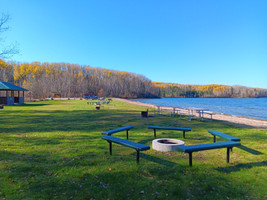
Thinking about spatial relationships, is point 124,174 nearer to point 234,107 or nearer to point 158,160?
point 158,160

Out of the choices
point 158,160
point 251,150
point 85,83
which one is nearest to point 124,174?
point 158,160

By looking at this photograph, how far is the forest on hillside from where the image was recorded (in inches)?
3056

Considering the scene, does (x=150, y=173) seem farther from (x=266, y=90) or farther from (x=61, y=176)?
(x=266, y=90)

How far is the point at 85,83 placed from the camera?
96938 mm

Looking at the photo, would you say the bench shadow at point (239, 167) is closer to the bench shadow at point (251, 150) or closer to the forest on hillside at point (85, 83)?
the bench shadow at point (251, 150)

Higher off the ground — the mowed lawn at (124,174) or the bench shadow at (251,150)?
the bench shadow at (251,150)

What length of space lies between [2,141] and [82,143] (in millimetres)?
2723

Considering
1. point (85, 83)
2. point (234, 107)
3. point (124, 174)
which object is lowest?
point (234, 107)

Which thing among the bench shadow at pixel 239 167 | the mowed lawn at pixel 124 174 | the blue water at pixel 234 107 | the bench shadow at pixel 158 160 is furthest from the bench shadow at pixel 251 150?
the blue water at pixel 234 107

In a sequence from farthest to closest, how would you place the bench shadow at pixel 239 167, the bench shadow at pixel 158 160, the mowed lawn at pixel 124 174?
the bench shadow at pixel 158 160, the bench shadow at pixel 239 167, the mowed lawn at pixel 124 174

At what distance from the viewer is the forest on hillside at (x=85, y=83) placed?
255 ft

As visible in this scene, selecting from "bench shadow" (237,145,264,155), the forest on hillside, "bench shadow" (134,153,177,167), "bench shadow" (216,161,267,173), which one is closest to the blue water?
"bench shadow" (237,145,264,155)

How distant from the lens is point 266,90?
156 meters

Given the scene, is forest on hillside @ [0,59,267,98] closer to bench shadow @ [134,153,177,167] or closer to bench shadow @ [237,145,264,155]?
bench shadow @ [134,153,177,167]
